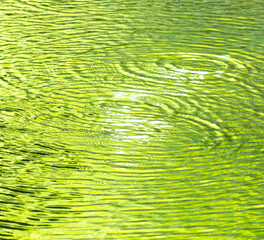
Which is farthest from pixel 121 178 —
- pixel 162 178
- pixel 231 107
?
pixel 231 107

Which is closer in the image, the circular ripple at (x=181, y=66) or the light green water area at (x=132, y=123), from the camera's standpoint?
the light green water area at (x=132, y=123)

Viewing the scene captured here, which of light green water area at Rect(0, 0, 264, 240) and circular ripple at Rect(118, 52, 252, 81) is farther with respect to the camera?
circular ripple at Rect(118, 52, 252, 81)

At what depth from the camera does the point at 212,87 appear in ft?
9.80

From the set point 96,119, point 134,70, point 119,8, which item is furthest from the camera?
point 119,8

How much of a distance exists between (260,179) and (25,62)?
6.02ft

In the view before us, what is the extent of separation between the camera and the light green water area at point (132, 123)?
182 cm

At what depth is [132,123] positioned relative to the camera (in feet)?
8.39

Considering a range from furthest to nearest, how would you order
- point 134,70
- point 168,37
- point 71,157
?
1. point 168,37
2. point 134,70
3. point 71,157

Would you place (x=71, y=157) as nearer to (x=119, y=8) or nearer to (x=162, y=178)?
(x=162, y=178)

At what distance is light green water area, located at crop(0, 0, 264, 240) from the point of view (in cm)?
182

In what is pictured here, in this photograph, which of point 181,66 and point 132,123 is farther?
point 181,66

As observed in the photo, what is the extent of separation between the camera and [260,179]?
2.04 metres

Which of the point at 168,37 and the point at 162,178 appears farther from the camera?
the point at 168,37

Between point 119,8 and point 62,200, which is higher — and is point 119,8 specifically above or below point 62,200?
above
